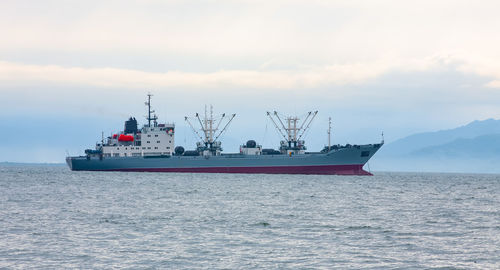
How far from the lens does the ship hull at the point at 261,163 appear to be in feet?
385

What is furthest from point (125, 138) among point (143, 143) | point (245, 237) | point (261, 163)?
point (245, 237)

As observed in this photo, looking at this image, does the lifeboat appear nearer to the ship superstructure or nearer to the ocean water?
the ship superstructure

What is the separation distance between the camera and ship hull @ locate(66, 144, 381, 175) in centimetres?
11738

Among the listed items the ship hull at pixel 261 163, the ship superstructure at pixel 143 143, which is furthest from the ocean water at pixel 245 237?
the ship superstructure at pixel 143 143

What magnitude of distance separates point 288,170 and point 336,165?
10.6 meters

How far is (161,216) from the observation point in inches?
1571

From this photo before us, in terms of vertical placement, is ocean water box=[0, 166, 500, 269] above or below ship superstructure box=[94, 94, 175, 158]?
below

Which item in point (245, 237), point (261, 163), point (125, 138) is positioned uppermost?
point (125, 138)

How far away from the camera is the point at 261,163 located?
121188 millimetres

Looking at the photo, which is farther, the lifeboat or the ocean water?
the lifeboat

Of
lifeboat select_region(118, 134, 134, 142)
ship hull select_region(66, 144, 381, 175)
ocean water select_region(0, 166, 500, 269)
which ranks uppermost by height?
lifeboat select_region(118, 134, 134, 142)

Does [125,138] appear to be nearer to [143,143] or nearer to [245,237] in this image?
[143,143]


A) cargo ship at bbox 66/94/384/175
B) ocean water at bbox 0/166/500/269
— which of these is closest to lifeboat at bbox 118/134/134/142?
cargo ship at bbox 66/94/384/175

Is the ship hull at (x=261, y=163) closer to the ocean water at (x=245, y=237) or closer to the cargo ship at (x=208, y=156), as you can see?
the cargo ship at (x=208, y=156)
